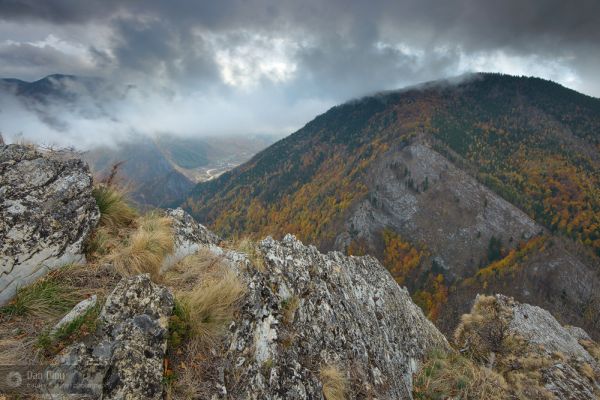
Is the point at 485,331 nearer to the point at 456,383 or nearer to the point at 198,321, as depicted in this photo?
the point at 456,383

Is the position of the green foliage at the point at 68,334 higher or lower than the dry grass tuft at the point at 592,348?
higher

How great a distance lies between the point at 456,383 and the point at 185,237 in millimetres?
9844

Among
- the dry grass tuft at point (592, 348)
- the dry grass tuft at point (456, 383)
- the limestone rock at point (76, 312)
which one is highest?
the limestone rock at point (76, 312)

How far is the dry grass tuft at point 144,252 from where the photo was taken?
22.5 ft

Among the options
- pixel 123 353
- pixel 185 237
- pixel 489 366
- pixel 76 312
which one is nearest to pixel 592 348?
pixel 489 366

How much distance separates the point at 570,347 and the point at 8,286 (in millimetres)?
28494

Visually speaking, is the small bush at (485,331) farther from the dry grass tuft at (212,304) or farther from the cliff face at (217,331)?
the dry grass tuft at (212,304)

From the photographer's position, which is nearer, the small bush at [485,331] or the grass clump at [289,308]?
the grass clump at [289,308]

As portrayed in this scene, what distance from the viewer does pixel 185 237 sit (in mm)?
8758

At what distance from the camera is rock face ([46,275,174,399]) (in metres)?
4.29

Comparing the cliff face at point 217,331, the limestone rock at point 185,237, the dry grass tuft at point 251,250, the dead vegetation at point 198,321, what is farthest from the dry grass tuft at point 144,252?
the dry grass tuft at point 251,250

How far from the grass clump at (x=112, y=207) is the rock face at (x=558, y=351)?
53.3ft

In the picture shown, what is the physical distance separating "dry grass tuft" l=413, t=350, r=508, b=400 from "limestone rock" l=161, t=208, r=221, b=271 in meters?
8.74

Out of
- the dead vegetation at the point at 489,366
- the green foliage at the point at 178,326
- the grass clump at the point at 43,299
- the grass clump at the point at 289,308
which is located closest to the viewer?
the grass clump at the point at 43,299
